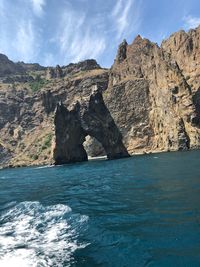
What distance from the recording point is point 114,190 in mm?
33438

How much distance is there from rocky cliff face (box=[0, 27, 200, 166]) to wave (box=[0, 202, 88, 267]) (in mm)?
75809

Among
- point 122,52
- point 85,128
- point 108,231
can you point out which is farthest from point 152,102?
point 108,231

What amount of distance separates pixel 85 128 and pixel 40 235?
8317 centimetres

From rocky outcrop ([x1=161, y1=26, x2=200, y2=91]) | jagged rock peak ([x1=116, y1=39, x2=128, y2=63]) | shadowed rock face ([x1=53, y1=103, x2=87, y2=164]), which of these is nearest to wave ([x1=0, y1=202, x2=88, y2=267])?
shadowed rock face ([x1=53, y1=103, x2=87, y2=164])

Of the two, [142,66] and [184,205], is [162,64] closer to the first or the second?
[142,66]

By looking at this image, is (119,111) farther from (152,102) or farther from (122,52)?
(122,52)

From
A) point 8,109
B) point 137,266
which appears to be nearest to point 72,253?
point 137,266

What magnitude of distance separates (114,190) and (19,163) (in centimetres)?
12155

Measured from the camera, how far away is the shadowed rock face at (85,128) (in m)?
102

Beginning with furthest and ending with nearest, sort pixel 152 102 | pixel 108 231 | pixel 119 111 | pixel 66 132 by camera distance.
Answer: pixel 119 111 → pixel 152 102 → pixel 66 132 → pixel 108 231

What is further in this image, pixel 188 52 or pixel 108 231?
pixel 188 52

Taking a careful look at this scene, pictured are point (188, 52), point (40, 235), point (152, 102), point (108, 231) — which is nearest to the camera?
point (108, 231)

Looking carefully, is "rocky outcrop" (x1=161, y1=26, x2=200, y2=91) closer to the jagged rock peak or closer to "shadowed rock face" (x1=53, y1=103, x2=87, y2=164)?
the jagged rock peak

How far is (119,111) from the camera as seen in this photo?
139125 millimetres
